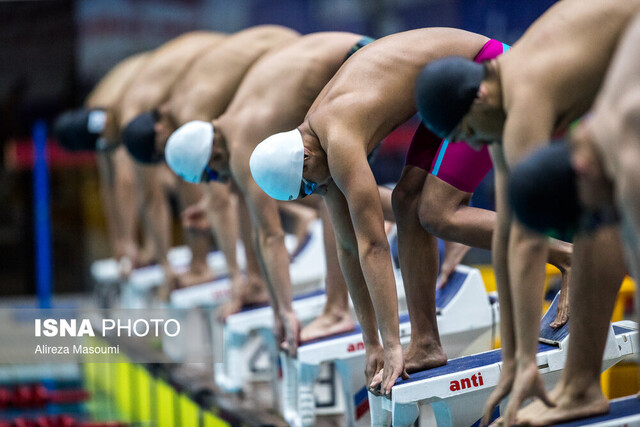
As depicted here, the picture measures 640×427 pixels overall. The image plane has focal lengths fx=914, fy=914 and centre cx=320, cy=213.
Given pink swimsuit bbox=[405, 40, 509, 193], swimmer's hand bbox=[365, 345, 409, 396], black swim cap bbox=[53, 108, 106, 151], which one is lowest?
swimmer's hand bbox=[365, 345, 409, 396]

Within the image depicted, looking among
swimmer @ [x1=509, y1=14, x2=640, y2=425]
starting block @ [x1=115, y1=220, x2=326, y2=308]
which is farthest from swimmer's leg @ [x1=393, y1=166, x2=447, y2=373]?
starting block @ [x1=115, y1=220, x2=326, y2=308]

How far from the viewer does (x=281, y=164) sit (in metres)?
3.16

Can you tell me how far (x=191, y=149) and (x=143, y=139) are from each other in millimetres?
989

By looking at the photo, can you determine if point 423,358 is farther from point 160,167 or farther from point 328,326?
point 160,167

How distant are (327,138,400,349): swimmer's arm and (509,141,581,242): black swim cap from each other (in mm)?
978

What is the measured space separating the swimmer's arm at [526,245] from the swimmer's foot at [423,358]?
0.84 metres

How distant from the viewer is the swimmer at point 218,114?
5117 millimetres

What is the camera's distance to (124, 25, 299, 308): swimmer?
5.12 metres

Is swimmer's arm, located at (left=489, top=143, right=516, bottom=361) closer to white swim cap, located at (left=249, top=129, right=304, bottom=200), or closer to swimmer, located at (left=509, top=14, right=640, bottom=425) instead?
swimmer, located at (left=509, top=14, right=640, bottom=425)

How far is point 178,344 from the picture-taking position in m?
6.02

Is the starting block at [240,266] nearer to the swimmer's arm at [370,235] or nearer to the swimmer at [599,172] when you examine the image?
the swimmer's arm at [370,235]

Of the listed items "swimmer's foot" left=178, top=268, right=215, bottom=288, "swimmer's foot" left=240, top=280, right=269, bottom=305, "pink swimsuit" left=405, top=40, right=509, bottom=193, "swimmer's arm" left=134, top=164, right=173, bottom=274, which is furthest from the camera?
"swimmer's arm" left=134, top=164, right=173, bottom=274

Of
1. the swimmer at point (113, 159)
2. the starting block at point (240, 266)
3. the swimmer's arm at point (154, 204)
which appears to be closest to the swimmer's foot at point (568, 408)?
the starting block at point (240, 266)

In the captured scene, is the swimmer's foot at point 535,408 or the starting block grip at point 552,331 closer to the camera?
the swimmer's foot at point 535,408
